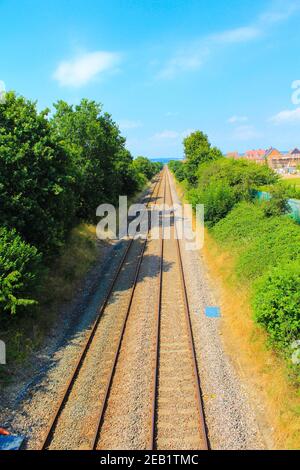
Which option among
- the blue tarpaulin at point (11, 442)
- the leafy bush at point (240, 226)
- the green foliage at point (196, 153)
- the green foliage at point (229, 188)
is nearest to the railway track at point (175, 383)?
the blue tarpaulin at point (11, 442)

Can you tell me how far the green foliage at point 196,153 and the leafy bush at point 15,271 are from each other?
2888cm

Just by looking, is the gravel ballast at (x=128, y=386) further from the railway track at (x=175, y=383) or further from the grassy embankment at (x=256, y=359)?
the grassy embankment at (x=256, y=359)

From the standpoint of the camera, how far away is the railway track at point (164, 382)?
7.75 m

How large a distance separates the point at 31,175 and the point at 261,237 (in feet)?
37.4

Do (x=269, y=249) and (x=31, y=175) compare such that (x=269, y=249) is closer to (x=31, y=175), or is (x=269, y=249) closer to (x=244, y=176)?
(x=31, y=175)

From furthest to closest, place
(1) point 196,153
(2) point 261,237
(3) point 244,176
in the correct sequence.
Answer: (1) point 196,153 < (3) point 244,176 < (2) point 261,237

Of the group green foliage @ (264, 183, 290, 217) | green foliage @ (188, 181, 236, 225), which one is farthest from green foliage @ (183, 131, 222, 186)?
green foliage @ (264, 183, 290, 217)

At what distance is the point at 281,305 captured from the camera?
9438mm

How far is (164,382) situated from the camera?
961 cm

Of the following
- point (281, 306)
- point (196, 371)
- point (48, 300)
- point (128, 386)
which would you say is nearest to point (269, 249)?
point (281, 306)

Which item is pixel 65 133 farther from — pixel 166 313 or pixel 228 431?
pixel 228 431

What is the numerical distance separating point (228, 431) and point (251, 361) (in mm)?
2978
